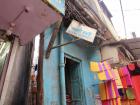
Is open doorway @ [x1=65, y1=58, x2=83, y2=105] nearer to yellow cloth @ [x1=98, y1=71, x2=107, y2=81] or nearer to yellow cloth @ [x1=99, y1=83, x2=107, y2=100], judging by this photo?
yellow cloth @ [x1=99, y1=83, x2=107, y2=100]

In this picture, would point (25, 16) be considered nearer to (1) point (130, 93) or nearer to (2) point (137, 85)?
(1) point (130, 93)

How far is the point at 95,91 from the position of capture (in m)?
6.04

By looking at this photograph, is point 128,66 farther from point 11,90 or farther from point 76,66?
point 11,90

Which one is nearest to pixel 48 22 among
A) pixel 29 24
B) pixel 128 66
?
pixel 29 24

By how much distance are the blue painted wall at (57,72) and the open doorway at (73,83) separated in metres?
0.16

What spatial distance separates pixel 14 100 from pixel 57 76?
1.49m

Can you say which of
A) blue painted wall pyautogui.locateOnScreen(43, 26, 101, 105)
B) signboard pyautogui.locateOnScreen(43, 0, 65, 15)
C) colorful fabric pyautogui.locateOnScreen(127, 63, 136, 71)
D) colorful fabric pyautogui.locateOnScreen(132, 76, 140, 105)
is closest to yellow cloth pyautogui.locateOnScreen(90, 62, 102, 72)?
blue painted wall pyautogui.locateOnScreen(43, 26, 101, 105)

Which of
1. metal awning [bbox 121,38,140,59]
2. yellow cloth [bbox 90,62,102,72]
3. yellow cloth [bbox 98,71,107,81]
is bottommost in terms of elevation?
yellow cloth [bbox 98,71,107,81]

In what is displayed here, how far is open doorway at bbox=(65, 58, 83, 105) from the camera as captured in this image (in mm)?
5594

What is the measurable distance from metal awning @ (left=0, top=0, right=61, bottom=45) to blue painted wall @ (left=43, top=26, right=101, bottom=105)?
1.42 meters

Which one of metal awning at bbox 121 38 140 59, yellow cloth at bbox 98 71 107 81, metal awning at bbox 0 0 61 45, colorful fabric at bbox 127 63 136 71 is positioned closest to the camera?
metal awning at bbox 0 0 61 45

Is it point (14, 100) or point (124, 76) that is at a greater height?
point (124, 76)

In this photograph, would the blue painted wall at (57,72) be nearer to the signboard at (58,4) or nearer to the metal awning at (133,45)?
the metal awning at (133,45)

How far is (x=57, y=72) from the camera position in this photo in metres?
4.61
